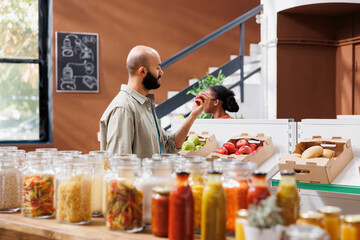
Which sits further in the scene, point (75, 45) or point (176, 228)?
point (75, 45)

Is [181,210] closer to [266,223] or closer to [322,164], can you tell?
[266,223]

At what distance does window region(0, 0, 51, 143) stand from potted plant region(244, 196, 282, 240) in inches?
217

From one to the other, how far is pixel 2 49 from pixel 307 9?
416 centimetres

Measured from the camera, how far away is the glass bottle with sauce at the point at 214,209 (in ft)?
4.21

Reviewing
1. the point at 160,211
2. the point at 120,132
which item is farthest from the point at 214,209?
the point at 120,132

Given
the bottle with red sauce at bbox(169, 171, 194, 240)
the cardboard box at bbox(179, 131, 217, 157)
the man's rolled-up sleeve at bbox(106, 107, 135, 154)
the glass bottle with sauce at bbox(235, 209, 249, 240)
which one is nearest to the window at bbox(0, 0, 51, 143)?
the cardboard box at bbox(179, 131, 217, 157)

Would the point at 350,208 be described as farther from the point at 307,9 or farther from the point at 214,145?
the point at 307,9

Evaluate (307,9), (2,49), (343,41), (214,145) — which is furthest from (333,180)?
(2,49)

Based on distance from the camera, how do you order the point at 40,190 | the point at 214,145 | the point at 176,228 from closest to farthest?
Result: the point at 176,228 → the point at 40,190 → the point at 214,145

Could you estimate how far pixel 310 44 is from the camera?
6.46m

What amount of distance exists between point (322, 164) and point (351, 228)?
1.37 metres

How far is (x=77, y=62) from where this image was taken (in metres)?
6.31

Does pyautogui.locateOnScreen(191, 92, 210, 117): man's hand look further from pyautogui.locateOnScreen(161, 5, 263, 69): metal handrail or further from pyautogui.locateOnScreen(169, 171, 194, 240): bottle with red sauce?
pyautogui.locateOnScreen(161, 5, 263, 69): metal handrail

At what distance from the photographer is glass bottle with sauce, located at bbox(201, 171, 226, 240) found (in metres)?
1.28
